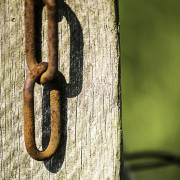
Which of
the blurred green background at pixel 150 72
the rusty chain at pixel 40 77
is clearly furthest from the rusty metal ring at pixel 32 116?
the blurred green background at pixel 150 72

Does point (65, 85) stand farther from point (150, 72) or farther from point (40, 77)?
point (150, 72)

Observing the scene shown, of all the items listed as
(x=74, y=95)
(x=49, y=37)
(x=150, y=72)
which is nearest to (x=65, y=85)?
(x=74, y=95)

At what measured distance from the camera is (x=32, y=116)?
610mm

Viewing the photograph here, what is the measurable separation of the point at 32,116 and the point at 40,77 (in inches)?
3.8

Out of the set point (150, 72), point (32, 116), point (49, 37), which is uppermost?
point (150, 72)

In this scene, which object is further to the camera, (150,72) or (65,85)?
(150,72)

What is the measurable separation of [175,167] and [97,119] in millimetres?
2524

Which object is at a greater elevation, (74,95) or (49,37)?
(49,37)

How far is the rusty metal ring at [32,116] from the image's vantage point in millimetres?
598

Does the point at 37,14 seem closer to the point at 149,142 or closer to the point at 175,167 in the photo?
the point at 149,142

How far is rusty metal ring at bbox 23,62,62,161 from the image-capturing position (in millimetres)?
598

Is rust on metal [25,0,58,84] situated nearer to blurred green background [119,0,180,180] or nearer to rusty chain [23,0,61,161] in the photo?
rusty chain [23,0,61,161]

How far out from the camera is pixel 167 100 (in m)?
2.68

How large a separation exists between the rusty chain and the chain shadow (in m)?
0.03
